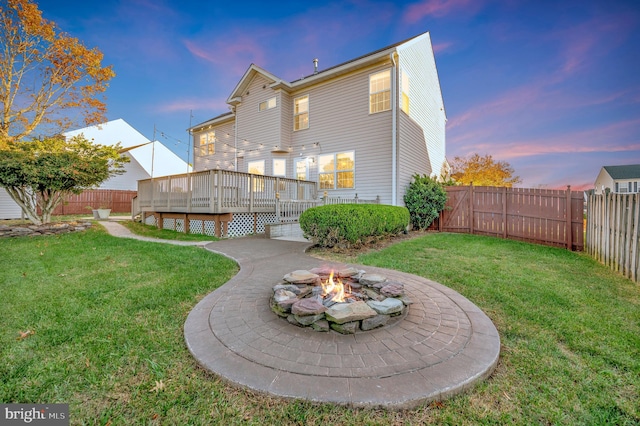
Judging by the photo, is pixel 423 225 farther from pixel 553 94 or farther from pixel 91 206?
pixel 91 206

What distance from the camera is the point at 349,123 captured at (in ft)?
35.2

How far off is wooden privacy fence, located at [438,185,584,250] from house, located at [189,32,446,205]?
2.35 m

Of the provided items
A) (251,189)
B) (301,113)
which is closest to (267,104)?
(301,113)

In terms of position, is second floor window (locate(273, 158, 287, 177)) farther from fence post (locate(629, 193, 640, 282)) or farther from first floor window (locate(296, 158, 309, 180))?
fence post (locate(629, 193, 640, 282))

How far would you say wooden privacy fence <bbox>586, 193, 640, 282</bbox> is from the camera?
13.7 feet

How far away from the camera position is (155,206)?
34.9 feet

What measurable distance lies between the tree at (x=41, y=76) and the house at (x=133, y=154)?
23.8 ft

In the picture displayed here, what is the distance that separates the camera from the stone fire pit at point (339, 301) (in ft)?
8.18

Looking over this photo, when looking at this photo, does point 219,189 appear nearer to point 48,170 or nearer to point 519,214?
point 48,170

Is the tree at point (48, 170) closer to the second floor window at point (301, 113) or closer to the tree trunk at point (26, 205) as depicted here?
the tree trunk at point (26, 205)

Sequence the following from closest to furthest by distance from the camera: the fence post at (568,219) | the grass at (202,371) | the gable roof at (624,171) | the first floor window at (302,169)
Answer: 1. the grass at (202,371)
2. the fence post at (568,219)
3. the first floor window at (302,169)
4. the gable roof at (624,171)

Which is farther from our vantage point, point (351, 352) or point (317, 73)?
point (317, 73)

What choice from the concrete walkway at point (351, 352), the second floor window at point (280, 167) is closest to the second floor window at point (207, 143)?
the second floor window at point (280, 167)

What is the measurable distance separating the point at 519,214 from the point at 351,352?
9.11 meters
